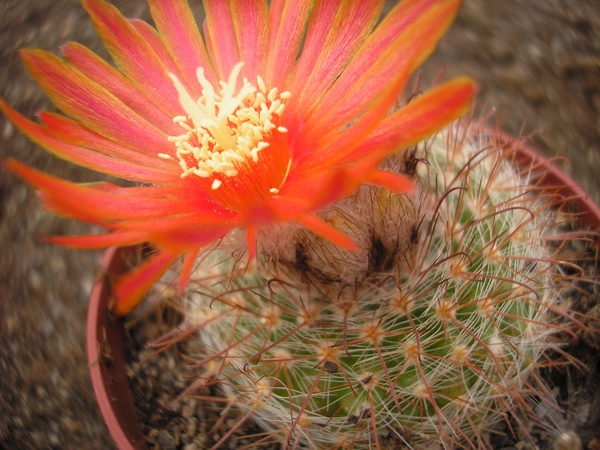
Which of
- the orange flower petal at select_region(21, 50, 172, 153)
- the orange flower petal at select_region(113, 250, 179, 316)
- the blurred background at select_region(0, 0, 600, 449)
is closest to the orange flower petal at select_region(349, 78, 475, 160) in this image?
the orange flower petal at select_region(113, 250, 179, 316)

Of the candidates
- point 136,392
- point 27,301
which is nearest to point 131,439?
point 136,392

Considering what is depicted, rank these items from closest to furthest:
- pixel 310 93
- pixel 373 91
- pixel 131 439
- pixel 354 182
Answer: pixel 354 182 < pixel 373 91 < pixel 310 93 < pixel 131 439

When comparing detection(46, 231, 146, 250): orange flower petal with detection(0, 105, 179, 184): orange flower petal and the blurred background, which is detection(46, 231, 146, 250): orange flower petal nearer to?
detection(0, 105, 179, 184): orange flower petal

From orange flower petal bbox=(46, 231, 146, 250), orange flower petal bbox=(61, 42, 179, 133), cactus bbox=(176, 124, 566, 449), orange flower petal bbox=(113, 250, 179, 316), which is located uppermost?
orange flower petal bbox=(61, 42, 179, 133)

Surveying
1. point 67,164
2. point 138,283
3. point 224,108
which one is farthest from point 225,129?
point 67,164

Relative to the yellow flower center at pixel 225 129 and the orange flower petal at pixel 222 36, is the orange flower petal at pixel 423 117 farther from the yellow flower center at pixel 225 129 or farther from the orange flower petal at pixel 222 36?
the orange flower petal at pixel 222 36

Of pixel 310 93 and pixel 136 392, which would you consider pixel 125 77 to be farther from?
pixel 136 392

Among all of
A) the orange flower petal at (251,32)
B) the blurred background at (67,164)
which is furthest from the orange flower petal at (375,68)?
the blurred background at (67,164)
